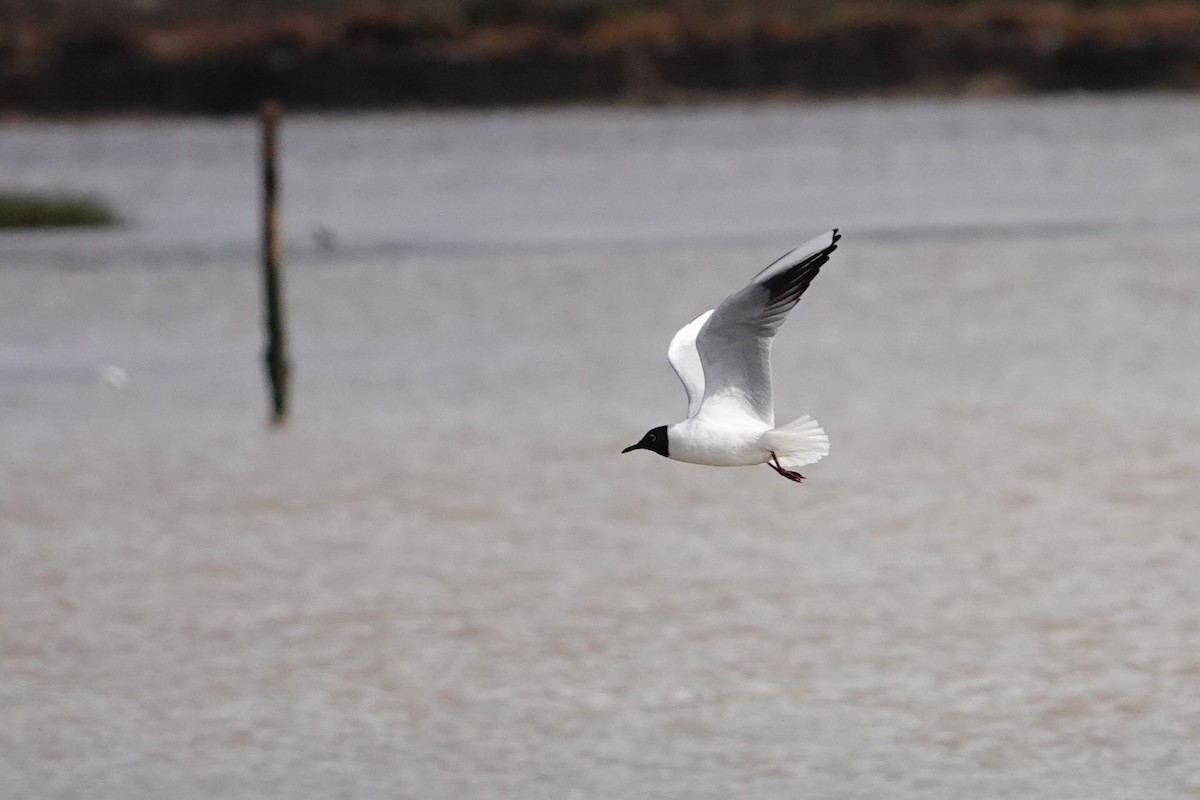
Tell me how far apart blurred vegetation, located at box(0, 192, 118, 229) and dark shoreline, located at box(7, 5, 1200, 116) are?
45126 millimetres

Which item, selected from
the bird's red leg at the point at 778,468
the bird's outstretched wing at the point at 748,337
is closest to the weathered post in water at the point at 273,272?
the bird's outstretched wing at the point at 748,337

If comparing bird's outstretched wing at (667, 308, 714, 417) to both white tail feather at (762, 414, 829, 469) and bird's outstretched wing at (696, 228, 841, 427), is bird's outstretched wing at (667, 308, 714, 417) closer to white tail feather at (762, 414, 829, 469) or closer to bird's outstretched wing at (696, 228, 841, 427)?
bird's outstretched wing at (696, 228, 841, 427)

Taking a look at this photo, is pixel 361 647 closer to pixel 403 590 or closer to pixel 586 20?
pixel 403 590

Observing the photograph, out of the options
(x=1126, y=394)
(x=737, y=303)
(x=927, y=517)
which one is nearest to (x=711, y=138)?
(x=1126, y=394)

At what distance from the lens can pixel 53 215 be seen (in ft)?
140

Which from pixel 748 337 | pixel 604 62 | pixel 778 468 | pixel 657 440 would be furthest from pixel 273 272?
pixel 604 62

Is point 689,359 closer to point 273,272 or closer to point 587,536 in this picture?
point 587,536

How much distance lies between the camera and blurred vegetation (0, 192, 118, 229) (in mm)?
41875

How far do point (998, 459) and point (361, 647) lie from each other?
7.57 meters

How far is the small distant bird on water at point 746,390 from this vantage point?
5.23 metres

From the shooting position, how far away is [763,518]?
59.8 ft

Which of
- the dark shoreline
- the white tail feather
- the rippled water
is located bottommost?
the rippled water

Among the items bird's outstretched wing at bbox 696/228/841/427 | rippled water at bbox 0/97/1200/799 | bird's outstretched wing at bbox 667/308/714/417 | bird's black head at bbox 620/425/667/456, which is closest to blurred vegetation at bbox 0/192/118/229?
rippled water at bbox 0/97/1200/799

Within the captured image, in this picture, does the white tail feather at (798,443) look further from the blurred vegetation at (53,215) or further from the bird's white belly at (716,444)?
the blurred vegetation at (53,215)
